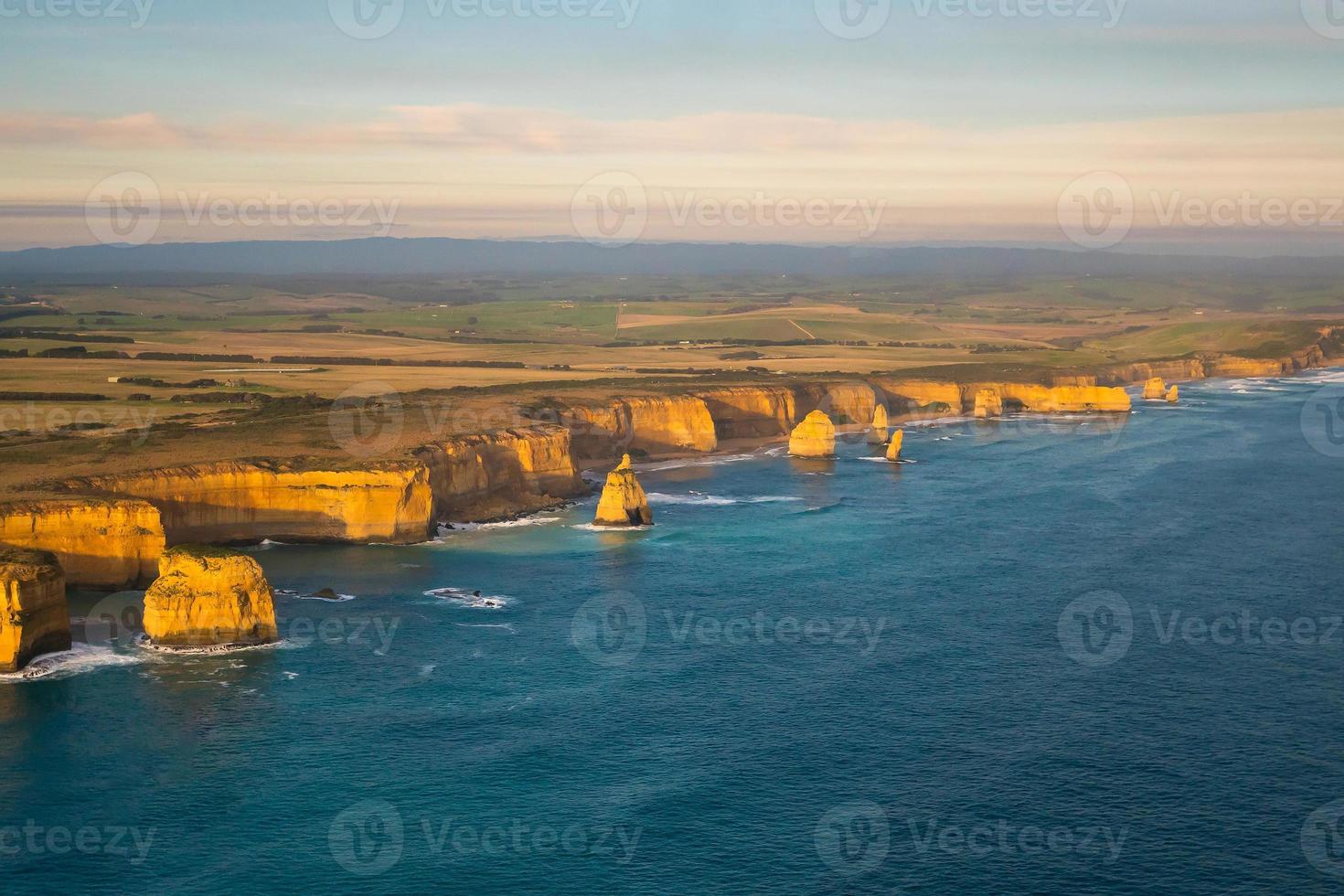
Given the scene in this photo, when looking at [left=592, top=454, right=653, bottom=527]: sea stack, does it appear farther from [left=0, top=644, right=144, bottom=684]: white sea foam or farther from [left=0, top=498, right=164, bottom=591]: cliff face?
[left=0, top=644, right=144, bottom=684]: white sea foam

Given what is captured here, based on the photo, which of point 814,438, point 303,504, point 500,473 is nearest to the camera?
point 303,504

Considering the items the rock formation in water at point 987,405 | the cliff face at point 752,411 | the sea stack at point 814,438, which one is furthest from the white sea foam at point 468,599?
the rock formation in water at point 987,405

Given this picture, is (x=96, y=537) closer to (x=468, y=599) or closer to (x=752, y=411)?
(x=468, y=599)

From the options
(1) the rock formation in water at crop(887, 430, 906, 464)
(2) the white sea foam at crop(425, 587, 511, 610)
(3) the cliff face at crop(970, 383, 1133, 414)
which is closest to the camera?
(2) the white sea foam at crop(425, 587, 511, 610)

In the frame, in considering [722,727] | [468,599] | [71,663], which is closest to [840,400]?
[468,599]

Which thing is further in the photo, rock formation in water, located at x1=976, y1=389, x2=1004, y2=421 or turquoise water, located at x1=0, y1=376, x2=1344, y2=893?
rock formation in water, located at x1=976, y1=389, x2=1004, y2=421

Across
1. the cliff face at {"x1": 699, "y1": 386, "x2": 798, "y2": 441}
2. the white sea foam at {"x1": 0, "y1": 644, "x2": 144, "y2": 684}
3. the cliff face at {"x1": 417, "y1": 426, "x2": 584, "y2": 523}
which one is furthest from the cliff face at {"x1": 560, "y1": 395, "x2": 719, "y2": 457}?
the white sea foam at {"x1": 0, "y1": 644, "x2": 144, "y2": 684}

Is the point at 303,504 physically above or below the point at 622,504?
above

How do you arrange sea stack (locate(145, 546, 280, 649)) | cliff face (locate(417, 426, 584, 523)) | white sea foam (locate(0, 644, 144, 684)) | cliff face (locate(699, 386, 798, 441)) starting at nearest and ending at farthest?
white sea foam (locate(0, 644, 144, 684)) → sea stack (locate(145, 546, 280, 649)) → cliff face (locate(417, 426, 584, 523)) → cliff face (locate(699, 386, 798, 441))
